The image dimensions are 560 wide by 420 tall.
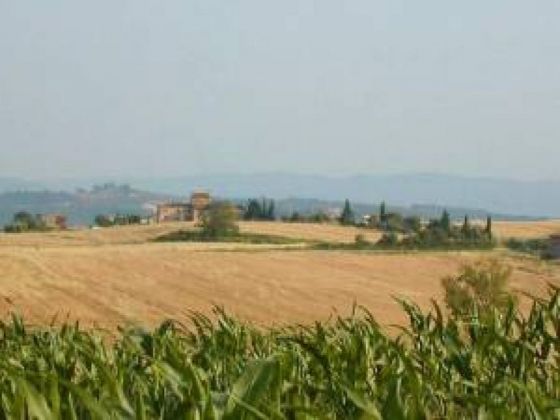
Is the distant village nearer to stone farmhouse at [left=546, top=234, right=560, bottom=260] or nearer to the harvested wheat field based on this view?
stone farmhouse at [left=546, top=234, right=560, bottom=260]

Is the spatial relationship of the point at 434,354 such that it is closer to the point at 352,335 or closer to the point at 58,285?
the point at 352,335

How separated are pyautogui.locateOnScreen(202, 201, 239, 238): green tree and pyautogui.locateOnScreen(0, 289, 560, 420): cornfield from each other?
104 metres

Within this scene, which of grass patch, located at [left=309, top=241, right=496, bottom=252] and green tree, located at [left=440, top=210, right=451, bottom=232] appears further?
green tree, located at [left=440, top=210, right=451, bottom=232]

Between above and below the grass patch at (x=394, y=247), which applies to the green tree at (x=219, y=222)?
above

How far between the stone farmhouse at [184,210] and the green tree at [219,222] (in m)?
47.9

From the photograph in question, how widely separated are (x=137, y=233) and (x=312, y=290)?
159ft

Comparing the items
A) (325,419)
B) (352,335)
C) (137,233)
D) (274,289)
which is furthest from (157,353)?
(137,233)

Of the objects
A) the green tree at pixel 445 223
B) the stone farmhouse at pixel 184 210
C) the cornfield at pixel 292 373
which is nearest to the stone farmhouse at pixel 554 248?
the green tree at pixel 445 223

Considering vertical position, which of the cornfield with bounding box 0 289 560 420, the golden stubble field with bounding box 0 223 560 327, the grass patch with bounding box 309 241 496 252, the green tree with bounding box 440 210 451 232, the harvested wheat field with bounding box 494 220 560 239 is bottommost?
the golden stubble field with bounding box 0 223 560 327

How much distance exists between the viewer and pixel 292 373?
604 centimetres

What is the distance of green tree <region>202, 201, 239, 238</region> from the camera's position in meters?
115

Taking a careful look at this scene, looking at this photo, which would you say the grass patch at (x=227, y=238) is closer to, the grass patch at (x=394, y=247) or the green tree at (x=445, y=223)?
the grass patch at (x=394, y=247)

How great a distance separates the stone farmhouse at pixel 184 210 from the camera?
172500 millimetres

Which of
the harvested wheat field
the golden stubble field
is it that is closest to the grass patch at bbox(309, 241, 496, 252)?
the golden stubble field
